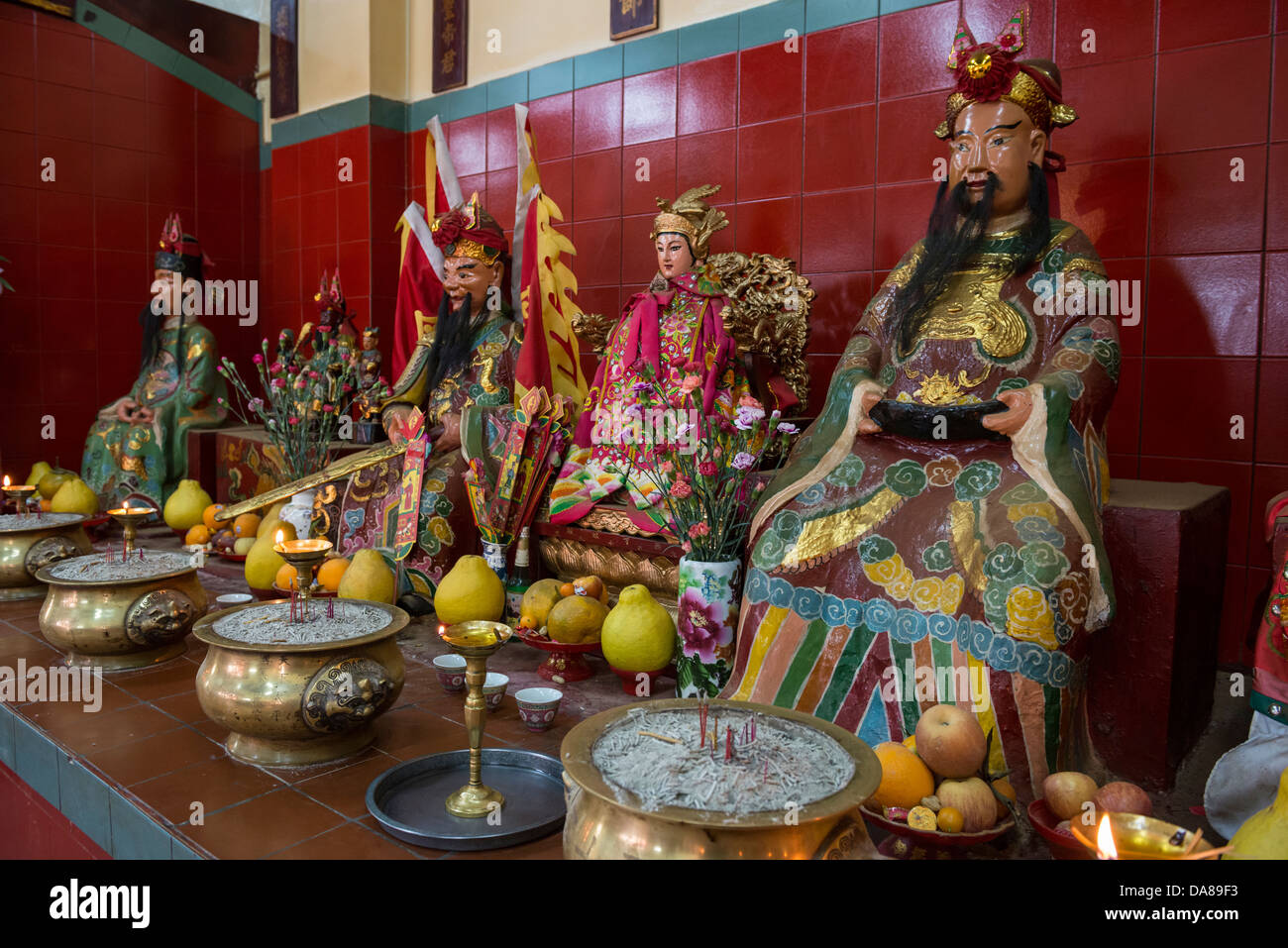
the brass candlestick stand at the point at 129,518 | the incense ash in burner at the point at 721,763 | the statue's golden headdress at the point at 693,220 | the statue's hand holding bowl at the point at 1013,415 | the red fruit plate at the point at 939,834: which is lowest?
the red fruit plate at the point at 939,834

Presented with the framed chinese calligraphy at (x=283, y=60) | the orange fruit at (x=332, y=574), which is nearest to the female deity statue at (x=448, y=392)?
the orange fruit at (x=332, y=574)

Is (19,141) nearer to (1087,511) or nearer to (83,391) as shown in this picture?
(83,391)

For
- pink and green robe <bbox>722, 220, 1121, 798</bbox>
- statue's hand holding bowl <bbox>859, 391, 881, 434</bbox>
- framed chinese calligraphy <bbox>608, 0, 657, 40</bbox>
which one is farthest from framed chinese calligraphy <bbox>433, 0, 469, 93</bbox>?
statue's hand holding bowl <bbox>859, 391, 881, 434</bbox>

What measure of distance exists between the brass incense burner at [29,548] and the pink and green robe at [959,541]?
3.47m

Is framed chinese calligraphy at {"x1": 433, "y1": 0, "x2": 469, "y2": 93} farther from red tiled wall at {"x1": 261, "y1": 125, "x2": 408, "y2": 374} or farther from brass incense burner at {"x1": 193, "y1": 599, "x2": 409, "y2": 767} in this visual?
brass incense burner at {"x1": 193, "y1": 599, "x2": 409, "y2": 767}

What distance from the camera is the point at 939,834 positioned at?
2156mm

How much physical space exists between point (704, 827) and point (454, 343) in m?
3.99

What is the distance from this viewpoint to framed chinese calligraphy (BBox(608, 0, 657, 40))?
5.59m

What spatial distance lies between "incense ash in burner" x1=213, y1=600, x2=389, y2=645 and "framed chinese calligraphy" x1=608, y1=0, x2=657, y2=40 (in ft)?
13.5

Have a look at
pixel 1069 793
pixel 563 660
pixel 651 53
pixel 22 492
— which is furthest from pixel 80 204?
pixel 1069 793

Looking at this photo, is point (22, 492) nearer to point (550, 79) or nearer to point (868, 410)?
point (550, 79)

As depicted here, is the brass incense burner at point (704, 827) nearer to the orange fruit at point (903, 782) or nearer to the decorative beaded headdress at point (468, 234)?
the orange fruit at point (903, 782)

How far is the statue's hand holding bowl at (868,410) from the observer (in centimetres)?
316

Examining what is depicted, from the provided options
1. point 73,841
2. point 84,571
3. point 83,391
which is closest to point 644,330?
point 84,571
